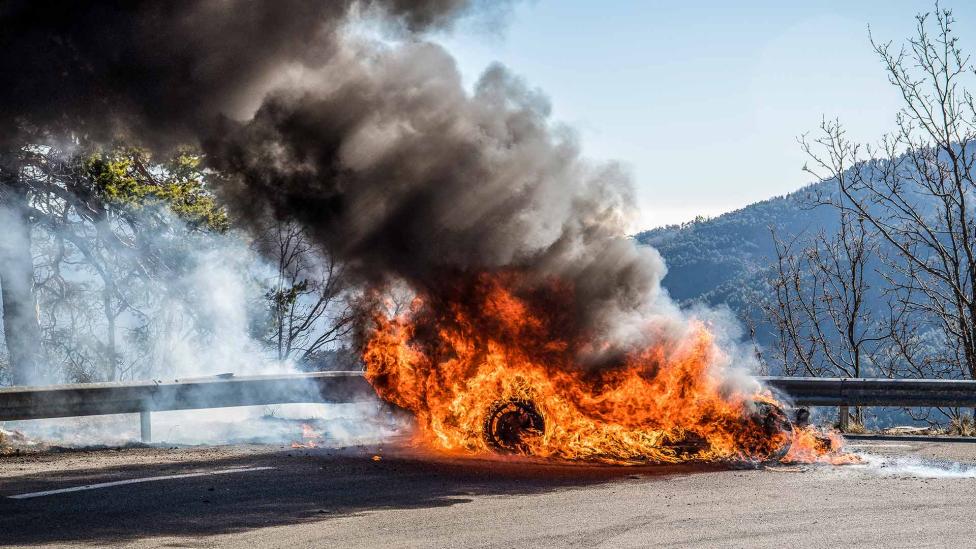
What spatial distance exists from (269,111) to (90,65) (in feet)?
7.18

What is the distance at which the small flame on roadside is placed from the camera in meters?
12.1

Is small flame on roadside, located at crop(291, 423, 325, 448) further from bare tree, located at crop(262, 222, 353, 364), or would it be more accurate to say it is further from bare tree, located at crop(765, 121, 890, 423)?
bare tree, located at crop(765, 121, 890, 423)

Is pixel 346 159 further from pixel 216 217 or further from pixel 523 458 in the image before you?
pixel 216 217

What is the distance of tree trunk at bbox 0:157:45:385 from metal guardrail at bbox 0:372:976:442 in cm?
924

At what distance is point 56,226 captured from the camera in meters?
20.4

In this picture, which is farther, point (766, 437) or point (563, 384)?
point (563, 384)

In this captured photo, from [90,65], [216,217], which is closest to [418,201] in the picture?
[90,65]

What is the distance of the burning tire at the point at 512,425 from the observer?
10523mm

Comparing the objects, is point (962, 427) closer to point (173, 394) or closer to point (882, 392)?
point (882, 392)

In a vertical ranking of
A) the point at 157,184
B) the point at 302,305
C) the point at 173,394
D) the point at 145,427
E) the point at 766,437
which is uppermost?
the point at 157,184

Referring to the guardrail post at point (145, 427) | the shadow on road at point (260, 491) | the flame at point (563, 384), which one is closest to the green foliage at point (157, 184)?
the guardrail post at point (145, 427)

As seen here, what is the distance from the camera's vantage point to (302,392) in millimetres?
14141

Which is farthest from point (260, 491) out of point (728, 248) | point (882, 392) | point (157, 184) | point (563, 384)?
point (728, 248)

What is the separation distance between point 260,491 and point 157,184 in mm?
14034
